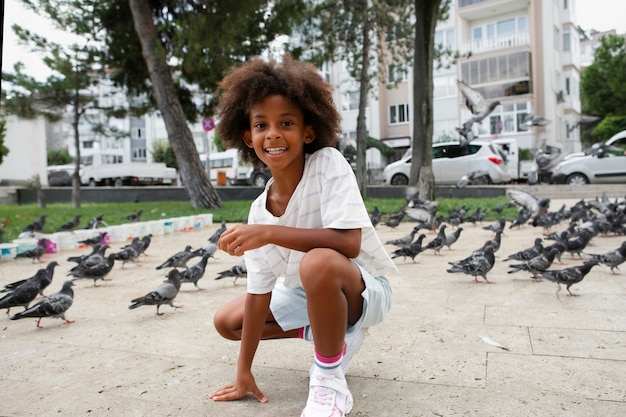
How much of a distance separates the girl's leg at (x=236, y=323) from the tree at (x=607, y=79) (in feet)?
140

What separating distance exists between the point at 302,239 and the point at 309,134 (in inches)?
22.9

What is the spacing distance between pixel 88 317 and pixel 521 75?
112 ft

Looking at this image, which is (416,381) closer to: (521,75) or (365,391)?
(365,391)

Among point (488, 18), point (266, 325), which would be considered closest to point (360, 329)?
point (266, 325)

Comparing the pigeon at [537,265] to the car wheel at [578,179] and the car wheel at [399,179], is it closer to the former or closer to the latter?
the car wheel at [578,179]

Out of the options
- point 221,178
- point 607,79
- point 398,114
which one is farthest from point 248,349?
point 607,79

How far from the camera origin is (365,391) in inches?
96.2

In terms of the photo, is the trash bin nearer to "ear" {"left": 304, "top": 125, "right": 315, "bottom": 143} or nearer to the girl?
the girl

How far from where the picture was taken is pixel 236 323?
8.48ft

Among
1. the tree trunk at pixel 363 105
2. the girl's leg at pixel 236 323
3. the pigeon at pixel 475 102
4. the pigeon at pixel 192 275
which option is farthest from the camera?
the tree trunk at pixel 363 105

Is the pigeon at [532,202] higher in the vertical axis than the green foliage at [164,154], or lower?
lower

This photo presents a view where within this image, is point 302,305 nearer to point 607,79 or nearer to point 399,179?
point 399,179

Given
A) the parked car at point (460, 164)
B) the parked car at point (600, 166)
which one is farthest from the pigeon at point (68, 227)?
the parked car at point (600, 166)

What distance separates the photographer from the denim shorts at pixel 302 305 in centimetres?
233
